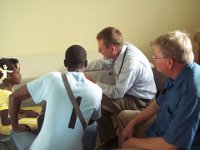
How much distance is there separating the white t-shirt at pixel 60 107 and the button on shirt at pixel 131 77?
64cm

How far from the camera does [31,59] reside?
2.82m

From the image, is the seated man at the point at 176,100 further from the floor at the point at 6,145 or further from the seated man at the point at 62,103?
the floor at the point at 6,145

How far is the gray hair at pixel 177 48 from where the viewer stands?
5.19 feet

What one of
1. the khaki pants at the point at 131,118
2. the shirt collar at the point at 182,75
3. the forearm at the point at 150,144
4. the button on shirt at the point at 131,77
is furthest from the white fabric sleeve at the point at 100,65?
the shirt collar at the point at 182,75

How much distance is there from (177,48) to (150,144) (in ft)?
1.71

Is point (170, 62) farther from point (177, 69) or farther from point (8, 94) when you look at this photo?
point (8, 94)

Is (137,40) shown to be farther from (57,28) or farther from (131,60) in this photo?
(131,60)

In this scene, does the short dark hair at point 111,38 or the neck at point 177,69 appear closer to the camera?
the neck at point 177,69

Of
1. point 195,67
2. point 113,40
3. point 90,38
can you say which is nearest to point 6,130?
point 113,40

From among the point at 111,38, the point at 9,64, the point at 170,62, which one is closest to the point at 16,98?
the point at 9,64

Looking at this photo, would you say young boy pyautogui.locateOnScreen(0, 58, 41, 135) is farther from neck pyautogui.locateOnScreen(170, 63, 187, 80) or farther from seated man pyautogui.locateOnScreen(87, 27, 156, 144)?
neck pyautogui.locateOnScreen(170, 63, 187, 80)

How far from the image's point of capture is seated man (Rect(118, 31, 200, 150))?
148 centimetres

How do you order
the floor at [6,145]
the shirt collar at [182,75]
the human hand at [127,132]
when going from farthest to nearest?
1. the floor at [6,145]
2. the human hand at [127,132]
3. the shirt collar at [182,75]

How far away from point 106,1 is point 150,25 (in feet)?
1.97
